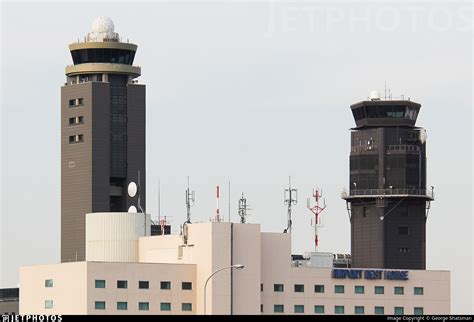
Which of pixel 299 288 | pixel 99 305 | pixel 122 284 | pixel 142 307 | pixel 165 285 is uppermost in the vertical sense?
pixel 122 284

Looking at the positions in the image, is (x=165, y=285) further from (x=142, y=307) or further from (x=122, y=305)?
(x=122, y=305)

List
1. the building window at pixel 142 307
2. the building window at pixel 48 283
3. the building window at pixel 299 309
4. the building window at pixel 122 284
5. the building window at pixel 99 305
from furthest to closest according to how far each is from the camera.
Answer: the building window at pixel 299 309 < the building window at pixel 48 283 < the building window at pixel 142 307 < the building window at pixel 122 284 < the building window at pixel 99 305

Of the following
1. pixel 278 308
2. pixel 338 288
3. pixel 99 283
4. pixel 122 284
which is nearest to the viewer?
pixel 99 283

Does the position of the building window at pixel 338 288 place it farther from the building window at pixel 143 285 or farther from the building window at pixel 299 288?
the building window at pixel 143 285

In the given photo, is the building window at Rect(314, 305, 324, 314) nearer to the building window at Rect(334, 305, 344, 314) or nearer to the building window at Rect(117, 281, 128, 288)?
the building window at Rect(334, 305, 344, 314)

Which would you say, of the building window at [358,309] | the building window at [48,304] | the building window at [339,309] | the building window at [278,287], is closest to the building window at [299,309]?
the building window at [278,287]

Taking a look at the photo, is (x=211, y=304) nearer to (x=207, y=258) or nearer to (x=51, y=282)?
(x=207, y=258)

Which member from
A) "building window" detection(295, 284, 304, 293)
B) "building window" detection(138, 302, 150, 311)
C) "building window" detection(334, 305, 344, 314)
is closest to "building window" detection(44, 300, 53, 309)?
"building window" detection(138, 302, 150, 311)

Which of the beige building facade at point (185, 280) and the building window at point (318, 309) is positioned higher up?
the beige building facade at point (185, 280)

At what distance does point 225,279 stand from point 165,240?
41.5ft

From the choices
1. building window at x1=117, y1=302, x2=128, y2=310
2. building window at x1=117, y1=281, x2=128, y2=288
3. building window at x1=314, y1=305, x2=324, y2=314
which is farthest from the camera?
building window at x1=314, y1=305, x2=324, y2=314

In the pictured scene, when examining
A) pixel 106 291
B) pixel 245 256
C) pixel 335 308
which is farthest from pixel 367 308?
pixel 106 291

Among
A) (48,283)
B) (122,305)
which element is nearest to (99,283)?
(122,305)

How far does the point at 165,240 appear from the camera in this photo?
19588cm
